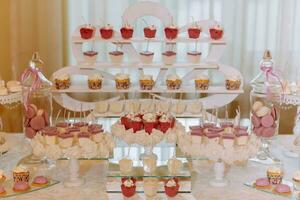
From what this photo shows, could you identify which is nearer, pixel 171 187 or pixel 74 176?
pixel 171 187

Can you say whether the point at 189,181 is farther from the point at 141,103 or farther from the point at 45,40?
the point at 45,40

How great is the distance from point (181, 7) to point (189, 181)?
82.2 inches

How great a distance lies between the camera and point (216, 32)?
2959mm

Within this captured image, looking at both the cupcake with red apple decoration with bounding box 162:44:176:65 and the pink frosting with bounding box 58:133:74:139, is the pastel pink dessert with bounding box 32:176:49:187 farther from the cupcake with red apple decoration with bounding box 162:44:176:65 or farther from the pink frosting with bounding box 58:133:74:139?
the cupcake with red apple decoration with bounding box 162:44:176:65

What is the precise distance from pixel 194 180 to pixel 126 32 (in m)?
1.04

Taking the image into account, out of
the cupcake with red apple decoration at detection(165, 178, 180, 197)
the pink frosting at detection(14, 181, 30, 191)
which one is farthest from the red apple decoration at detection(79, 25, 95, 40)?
the cupcake with red apple decoration at detection(165, 178, 180, 197)

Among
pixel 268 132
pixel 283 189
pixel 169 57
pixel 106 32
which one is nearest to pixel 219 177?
pixel 283 189

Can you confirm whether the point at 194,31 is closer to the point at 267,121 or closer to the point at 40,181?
the point at 267,121

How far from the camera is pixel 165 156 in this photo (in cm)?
215

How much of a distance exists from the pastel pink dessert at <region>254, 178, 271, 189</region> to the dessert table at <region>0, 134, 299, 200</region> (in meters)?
0.03

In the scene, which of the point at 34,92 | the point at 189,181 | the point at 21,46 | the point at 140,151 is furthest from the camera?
the point at 21,46

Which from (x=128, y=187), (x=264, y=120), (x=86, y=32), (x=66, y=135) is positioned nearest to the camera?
(x=128, y=187)

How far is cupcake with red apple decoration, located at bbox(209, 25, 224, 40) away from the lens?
9.70 feet

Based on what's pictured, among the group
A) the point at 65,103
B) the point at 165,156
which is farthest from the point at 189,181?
the point at 65,103
